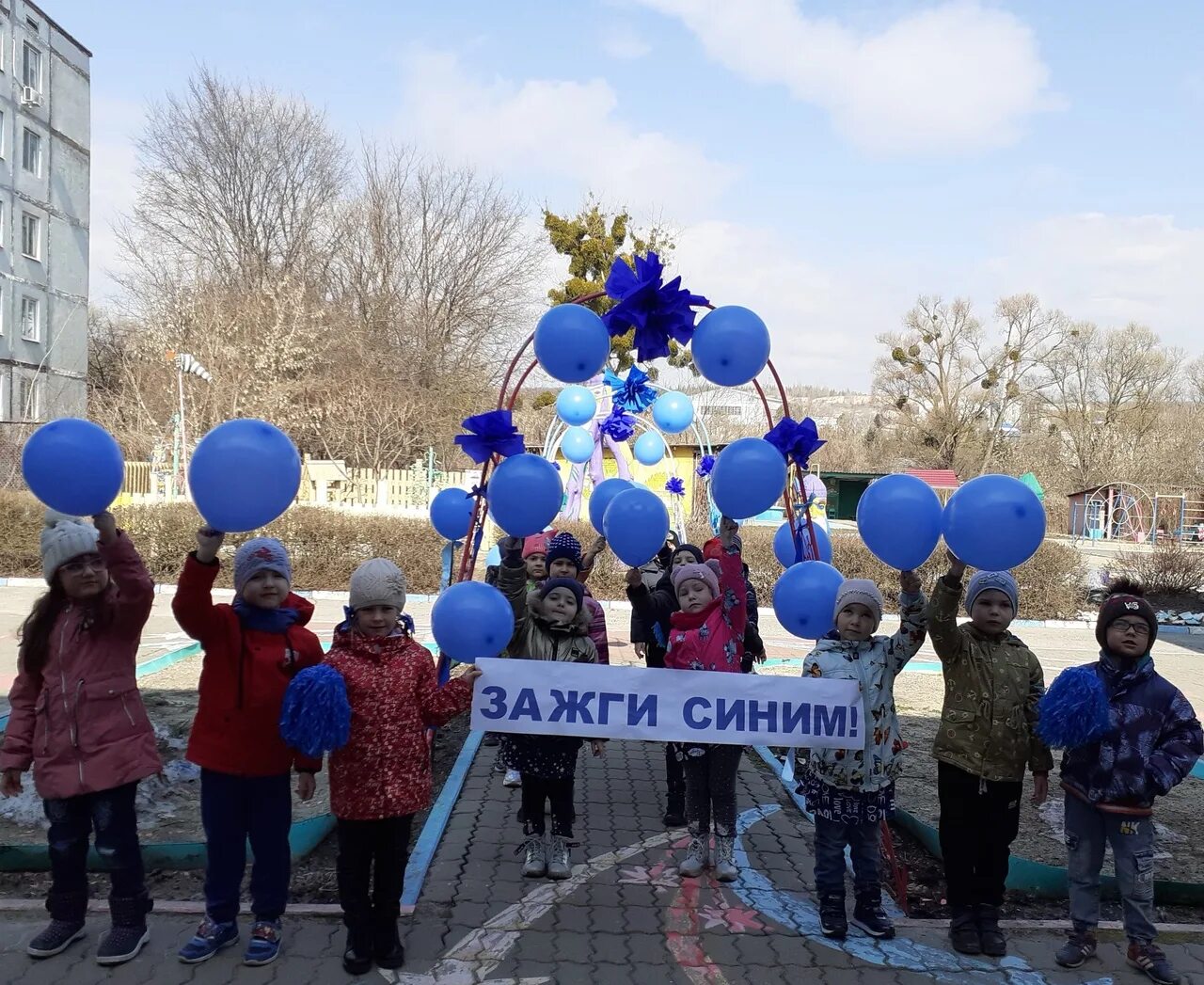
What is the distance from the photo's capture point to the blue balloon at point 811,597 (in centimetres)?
396

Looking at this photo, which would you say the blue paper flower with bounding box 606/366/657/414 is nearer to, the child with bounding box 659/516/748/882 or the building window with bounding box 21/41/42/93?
the child with bounding box 659/516/748/882

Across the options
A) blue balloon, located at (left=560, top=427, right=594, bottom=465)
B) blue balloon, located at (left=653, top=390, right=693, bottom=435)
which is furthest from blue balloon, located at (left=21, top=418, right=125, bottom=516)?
blue balloon, located at (left=560, top=427, right=594, bottom=465)

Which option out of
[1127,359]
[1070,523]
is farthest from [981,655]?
[1127,359]

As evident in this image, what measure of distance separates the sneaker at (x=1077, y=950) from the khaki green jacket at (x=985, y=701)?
61 cm

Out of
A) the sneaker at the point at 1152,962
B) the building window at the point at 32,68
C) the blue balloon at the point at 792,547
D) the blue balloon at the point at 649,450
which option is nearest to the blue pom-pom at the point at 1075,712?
the sneaker at the point at 1152,962

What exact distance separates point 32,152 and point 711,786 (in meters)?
34.6

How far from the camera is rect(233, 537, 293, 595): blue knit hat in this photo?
3.22m

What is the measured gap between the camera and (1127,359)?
159 ft

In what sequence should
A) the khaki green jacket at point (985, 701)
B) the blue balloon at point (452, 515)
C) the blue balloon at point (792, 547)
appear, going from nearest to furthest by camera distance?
1. the khaki green jacket at point (985, 701)
2. the blue balloon at point (792, 547)
3. the blue balloon at point (452, 515)

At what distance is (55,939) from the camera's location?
3215 mm

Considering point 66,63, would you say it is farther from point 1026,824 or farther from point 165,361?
point 1026,824

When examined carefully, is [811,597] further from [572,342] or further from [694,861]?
[572,342]

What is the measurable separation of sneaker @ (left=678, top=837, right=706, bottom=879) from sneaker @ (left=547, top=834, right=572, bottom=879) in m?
0.51

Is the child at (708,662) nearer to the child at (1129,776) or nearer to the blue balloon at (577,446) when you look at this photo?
the child at (1129,776)
